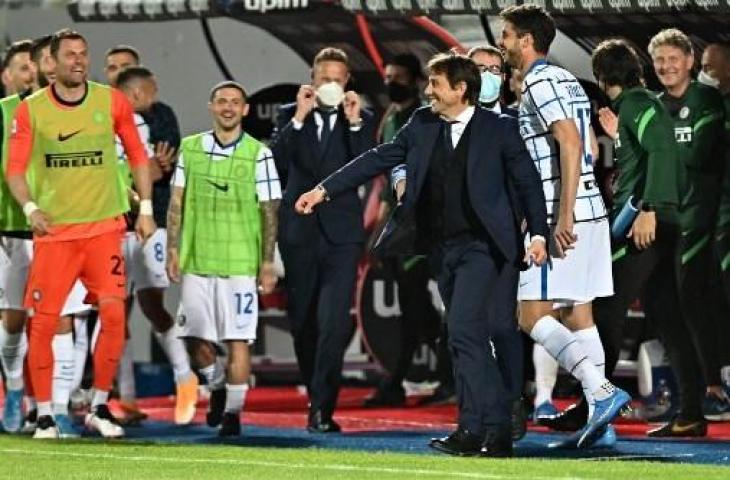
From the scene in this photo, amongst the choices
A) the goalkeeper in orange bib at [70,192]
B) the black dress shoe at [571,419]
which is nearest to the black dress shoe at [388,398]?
the goalkeeper in orange bib at [70,192]

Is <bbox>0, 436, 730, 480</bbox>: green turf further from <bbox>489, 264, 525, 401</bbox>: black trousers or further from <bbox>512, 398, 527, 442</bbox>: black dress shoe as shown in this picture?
<bbox>512, 398, 527, 442</bbox>: black dress shoe

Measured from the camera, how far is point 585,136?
12328mm

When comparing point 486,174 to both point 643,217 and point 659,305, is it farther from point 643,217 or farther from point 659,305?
point 659,305

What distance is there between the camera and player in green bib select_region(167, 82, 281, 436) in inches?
547

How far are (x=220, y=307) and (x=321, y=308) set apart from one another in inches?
23.3

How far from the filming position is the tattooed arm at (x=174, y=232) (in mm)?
13844

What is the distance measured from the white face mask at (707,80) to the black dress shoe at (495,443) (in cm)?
319

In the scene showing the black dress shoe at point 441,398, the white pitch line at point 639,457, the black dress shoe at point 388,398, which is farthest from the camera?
the black dress shoe at point 441,398

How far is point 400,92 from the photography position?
616 inches

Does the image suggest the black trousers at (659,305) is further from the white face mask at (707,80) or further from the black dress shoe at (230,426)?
the black dress shoe at (230,426)

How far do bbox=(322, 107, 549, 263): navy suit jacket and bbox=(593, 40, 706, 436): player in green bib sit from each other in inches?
46.1

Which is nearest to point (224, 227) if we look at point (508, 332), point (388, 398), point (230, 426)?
point (230, 426)

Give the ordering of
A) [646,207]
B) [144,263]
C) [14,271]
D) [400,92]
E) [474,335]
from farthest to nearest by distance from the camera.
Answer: [400,92], [144,263], [14,271], [646,207], [474,335]

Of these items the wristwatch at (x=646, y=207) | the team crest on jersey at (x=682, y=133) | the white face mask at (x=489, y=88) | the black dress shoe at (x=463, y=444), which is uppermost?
the white face mask at (x=489, y=88)
